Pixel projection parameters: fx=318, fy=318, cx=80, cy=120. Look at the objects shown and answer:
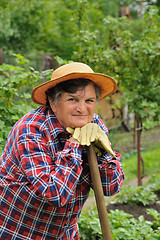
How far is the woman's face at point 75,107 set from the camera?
1.77m

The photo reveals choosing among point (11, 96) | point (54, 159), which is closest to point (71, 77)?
point (54, 159)

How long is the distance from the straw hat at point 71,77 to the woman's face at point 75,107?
3.2 inches

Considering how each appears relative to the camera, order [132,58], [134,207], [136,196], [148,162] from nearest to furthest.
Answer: [134,207], [136,196], [132,58], [148,162]

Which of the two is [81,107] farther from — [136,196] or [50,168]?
[136,196]

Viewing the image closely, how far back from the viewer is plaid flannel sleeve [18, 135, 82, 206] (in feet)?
5.16

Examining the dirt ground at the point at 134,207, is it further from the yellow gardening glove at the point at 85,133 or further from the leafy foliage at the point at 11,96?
the yellow gardening glove at the point at 85,133

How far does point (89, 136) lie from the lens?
1.73m

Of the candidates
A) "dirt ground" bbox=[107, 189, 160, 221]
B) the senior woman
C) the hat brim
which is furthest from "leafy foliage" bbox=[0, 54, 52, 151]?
"dirt ground" bbox=[107, 189, 160, 221]

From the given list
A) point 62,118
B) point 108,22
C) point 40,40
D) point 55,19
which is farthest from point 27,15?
point 62,118

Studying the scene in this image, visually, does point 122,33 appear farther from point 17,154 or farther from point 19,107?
point 17,154

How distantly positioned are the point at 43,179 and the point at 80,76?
1.97ft

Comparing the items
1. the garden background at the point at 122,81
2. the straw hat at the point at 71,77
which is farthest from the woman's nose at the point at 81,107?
the garden background at the point at 122,81

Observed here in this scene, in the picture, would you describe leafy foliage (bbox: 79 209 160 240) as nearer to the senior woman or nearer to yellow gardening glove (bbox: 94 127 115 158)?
the senior woman

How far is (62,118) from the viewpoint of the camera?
1815mm
